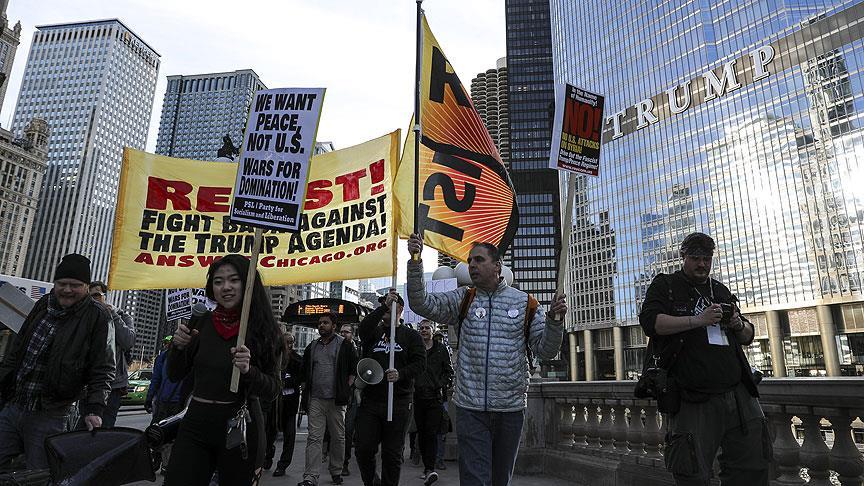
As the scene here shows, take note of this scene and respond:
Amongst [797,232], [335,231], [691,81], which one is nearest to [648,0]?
[691,81]

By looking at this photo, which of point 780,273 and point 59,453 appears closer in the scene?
point 59,453

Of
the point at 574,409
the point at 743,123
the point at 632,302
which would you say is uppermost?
the point at 743,123

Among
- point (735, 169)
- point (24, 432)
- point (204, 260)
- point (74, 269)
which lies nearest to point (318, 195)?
point (204, 260)

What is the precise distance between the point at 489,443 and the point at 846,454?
2.68 metres

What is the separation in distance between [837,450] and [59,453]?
17.2ft

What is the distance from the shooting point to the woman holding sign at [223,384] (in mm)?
3059

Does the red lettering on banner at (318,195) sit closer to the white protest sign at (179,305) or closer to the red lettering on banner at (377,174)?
the red lettering on banner at (377,174)

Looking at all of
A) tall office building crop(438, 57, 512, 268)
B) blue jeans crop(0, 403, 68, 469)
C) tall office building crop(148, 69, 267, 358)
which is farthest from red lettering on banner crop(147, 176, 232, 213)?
tall office building crop(148, 69, 267, 358)

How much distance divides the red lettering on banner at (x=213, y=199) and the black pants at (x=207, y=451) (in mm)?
5216

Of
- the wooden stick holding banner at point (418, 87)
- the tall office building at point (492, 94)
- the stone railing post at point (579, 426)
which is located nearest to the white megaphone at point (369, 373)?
the wooden stick holding banner at point (418, 87)

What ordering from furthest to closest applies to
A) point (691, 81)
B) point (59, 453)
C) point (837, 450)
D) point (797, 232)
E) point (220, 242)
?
point (691, 81) → point (797, 232) → point (220, 242) → point (837, 450) → point (59, 453)

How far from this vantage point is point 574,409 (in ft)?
24.2

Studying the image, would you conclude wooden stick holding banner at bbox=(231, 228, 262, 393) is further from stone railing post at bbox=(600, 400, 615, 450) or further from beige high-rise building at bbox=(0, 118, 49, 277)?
beige high-rise building at bbox=(0, 118, 49, 277)

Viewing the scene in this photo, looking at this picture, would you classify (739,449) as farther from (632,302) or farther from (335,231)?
(632,302)
